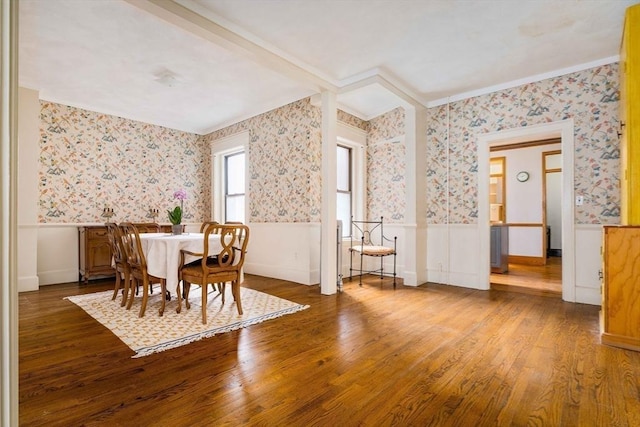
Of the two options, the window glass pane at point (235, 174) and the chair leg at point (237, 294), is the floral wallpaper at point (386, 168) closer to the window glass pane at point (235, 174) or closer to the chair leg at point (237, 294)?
the window glass pane at point (235, 174)

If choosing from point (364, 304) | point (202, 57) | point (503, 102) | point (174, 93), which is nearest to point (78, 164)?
point (174, 93)

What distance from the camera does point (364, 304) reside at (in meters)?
3.57

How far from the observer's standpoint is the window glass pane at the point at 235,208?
237 inches

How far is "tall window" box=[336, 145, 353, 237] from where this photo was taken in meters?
5.44

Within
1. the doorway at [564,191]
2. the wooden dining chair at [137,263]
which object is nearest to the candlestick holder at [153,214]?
the wooden dining chair at [137,263]

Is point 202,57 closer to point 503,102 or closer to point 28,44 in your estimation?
point 28,44

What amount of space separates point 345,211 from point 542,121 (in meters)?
2.97

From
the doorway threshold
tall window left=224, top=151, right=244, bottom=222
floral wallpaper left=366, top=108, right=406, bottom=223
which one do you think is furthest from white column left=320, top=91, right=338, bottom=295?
tall window left=224, top=151, right=244, bottom=222

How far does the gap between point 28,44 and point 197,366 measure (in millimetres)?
3593

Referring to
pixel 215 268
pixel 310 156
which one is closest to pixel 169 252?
pixel 215 268

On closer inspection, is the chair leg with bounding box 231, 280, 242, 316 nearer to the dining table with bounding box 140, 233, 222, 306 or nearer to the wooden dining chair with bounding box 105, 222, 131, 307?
the dining table with bounding box 140, 233, 222, 306

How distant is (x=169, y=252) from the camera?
3.00 metres

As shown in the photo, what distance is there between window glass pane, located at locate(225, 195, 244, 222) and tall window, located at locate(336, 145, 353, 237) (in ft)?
6.18

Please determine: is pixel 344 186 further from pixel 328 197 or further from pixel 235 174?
pixel 235 174
